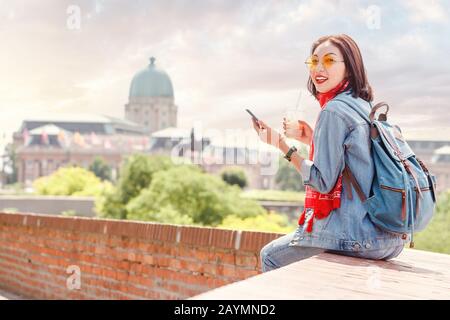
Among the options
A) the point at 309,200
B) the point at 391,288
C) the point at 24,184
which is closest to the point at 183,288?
the point at 309,200

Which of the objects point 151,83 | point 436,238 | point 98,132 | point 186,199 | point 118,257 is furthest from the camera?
point 98,132

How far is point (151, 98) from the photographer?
83938 millimetres

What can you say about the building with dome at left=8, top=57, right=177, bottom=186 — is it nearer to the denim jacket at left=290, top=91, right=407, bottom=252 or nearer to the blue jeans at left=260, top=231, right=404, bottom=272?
the blue jeans at left=260, top=231, right=404, bottom=272

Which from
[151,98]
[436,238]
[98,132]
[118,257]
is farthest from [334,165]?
[151,98]

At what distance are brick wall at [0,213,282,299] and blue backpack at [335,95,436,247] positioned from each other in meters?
1.82

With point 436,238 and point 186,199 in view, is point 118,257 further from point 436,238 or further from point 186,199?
point 186,199

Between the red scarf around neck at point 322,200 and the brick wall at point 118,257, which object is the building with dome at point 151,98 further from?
the red scarf around neck at point 322,200

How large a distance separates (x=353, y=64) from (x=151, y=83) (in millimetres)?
80718

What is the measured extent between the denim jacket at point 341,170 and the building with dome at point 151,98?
80.5 metres

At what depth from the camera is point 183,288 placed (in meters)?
5.15

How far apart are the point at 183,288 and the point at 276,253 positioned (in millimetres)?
2674
